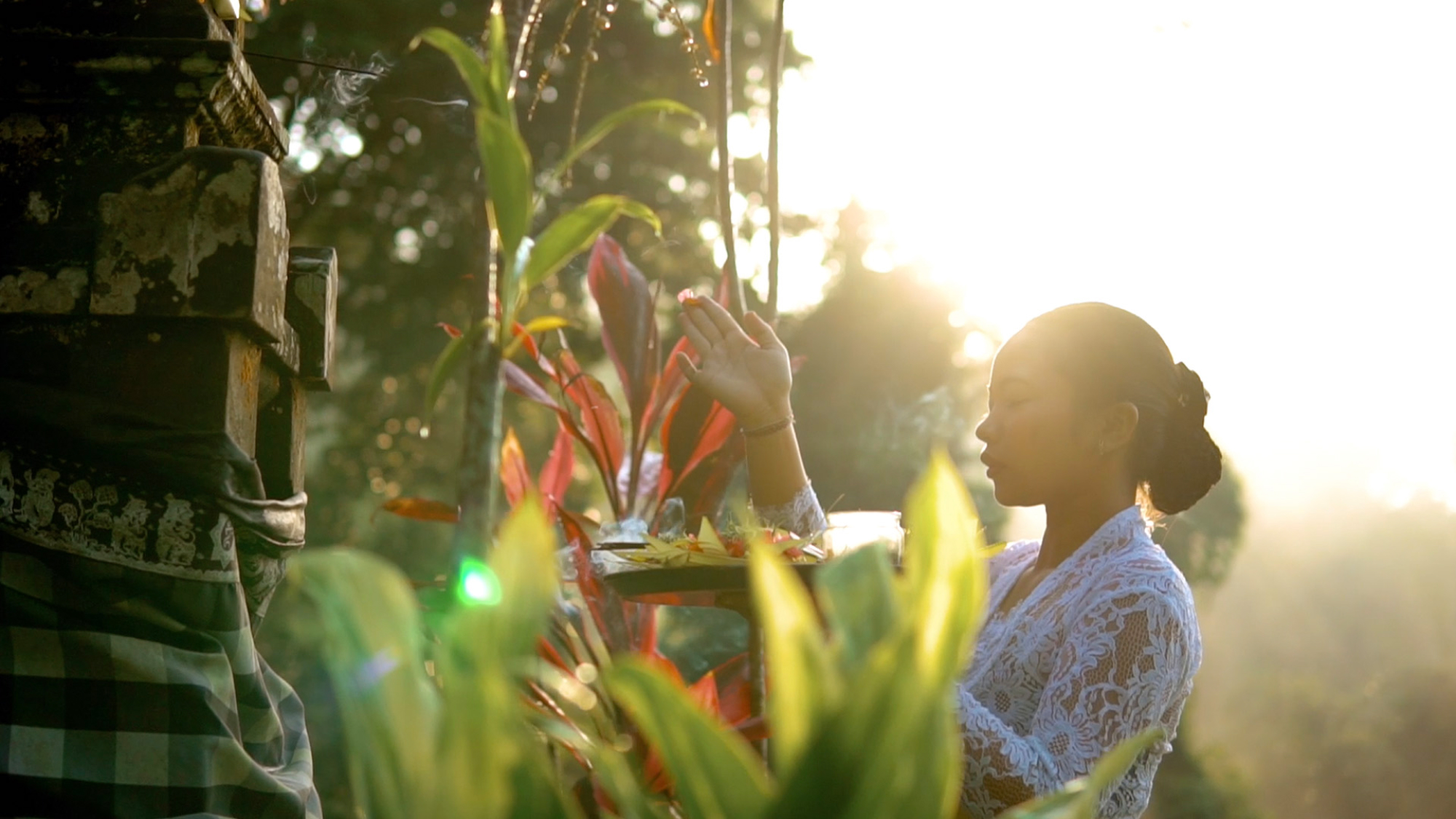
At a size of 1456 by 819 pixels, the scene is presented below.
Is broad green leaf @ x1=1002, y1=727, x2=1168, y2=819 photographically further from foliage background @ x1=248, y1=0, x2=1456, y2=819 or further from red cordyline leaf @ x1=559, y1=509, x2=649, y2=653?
foliage background @ x1=248, y1=0, x2=1456, y2=819

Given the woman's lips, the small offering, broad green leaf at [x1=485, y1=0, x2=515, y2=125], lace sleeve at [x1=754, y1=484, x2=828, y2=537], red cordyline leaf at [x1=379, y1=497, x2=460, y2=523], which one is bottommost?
red cordyline leaf at [x1=379, y1=497, x2=460, y2=523]

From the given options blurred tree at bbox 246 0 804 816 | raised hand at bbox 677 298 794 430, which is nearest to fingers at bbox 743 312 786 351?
raised hand at bbox 677 298 794 430

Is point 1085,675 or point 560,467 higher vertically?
point 560,467

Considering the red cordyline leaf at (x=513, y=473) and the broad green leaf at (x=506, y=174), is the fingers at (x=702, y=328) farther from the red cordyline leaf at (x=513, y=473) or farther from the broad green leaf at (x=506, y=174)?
the broad green leaf at (x=506, y=174)

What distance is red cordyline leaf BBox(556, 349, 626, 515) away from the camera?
254cm

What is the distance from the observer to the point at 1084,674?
5.92ft

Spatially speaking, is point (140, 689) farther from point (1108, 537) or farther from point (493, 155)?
point (1108, 537)

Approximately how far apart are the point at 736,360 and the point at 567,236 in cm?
145

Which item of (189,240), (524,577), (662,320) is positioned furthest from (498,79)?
(662,320)

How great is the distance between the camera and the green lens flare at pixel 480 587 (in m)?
0.38

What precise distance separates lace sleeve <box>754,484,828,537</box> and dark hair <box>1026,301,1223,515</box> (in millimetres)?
525

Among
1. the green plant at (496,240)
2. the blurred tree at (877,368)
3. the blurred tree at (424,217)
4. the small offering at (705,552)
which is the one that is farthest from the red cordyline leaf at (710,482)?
the blurred tree at (424,217)

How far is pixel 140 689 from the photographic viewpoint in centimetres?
114

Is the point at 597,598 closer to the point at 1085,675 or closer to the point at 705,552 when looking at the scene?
the point at 705,552
